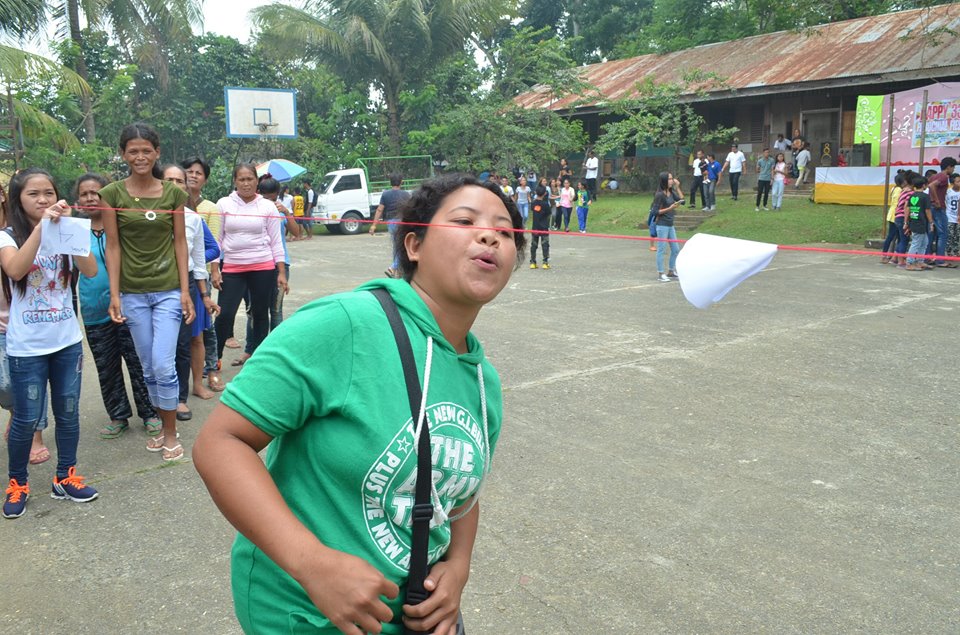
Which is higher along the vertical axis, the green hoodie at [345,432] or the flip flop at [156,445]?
the green hoodie at [345,432]

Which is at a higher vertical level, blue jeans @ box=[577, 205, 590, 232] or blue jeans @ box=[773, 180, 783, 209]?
blue jeans @ box=[773, 180, 783, 209]

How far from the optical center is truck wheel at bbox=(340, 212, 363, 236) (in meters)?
21.8

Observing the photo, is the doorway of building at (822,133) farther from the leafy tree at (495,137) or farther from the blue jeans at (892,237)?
the blue jeans at (892,237)

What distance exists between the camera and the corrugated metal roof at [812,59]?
19.5 m

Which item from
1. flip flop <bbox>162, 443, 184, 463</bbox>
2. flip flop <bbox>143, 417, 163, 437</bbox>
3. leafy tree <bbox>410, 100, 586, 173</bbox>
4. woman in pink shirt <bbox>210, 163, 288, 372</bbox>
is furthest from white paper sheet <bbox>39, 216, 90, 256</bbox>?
leafy tree <bbox>410, 100, 586, 173</bbox>

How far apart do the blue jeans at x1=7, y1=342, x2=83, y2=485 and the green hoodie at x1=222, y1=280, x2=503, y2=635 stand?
9.06 ft

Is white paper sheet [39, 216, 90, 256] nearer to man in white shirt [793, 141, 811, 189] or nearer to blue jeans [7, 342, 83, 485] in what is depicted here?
blue jeans [7, 342, 83, 485]

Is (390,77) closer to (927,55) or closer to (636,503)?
(927,55)

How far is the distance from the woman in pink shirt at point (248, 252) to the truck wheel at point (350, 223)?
15703 millimetres

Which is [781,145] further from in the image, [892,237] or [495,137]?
[892,237]

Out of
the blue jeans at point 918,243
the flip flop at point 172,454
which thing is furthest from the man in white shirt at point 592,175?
the flip flop at point 172,454

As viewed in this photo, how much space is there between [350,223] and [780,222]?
11267mm

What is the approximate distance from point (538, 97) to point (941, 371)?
23.8m

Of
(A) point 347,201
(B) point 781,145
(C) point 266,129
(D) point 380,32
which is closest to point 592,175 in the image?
(B) point 781,145
